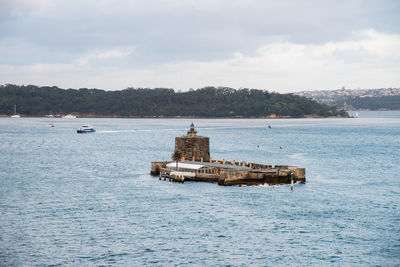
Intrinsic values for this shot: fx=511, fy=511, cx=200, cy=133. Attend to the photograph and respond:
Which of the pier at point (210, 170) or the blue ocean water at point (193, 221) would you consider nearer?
the blue ocean water at point (193, 221)

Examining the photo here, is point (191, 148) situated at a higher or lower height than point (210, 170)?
higher

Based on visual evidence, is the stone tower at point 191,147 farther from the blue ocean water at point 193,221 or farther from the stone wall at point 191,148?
the blue ocean water at point 193,221

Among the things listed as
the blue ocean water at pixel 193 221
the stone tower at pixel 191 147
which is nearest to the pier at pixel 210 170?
the stone tower at pixel 191 147

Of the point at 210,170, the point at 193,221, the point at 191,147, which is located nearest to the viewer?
the point at 193,221

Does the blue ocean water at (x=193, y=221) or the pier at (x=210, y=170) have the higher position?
the pier at (x=210, y=170)

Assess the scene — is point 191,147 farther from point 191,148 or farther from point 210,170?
point 210,170

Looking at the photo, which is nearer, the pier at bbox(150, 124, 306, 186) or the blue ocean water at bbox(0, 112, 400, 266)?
the blue ocean water at bbox(0, 112, 400, 266)

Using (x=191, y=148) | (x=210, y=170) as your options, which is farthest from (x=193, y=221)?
(x=191, y=148)

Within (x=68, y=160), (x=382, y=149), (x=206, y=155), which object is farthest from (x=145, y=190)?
(x=382, y=149)

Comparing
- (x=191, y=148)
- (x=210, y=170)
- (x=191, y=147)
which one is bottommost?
(x=210, y=170)

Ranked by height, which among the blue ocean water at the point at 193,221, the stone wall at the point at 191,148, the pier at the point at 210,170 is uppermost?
the stone wall at the point at 191,148

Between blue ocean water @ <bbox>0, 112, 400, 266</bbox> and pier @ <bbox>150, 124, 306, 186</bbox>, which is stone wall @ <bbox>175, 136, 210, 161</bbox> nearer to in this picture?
pier @ <bbox>150, 124, 306, 186</bbox>

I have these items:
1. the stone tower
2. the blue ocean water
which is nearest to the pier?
the stone tower

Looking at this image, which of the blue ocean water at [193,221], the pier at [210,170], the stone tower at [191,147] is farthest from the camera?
the stone tower at [191,147]
